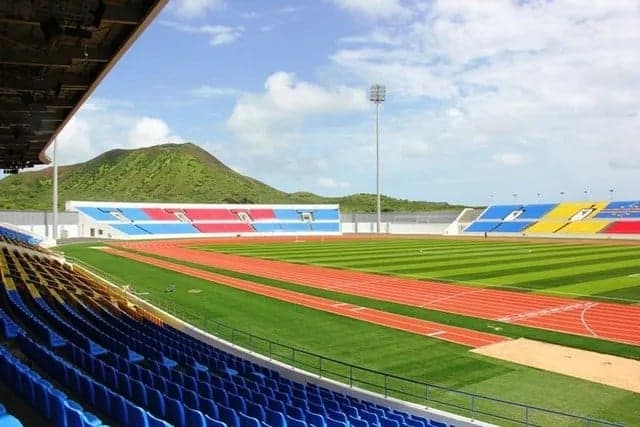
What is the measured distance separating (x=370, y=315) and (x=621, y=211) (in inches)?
2411

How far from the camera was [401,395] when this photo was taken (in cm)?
1284

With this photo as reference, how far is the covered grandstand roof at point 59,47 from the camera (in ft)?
24.7

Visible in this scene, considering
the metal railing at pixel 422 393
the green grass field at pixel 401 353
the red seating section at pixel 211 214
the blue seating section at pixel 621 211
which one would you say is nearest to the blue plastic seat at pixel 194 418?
the metal railing at pixel 422 393

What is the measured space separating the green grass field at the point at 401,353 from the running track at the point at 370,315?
0.63 m

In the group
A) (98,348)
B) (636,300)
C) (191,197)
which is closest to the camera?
(98,348)

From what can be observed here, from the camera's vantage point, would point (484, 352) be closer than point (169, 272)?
Yes

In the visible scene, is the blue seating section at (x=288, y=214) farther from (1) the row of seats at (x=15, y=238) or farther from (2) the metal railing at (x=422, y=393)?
(2) the metal railing at (x=422, y=393)

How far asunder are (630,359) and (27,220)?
65202 mm

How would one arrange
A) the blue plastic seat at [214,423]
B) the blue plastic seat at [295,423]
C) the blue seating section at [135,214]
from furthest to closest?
1. the blue seating section at [135,214]
2. the blue plastic seat at [295,423]
3. the blue plastic seat at [214,423]

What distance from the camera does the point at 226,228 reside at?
79.2 metres

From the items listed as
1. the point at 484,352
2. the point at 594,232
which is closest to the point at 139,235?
the point at 594,232

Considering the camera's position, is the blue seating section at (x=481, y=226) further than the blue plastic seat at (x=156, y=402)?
Yes

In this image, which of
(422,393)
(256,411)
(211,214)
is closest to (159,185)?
(211,214)

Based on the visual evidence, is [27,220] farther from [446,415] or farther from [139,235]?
[446,415]
